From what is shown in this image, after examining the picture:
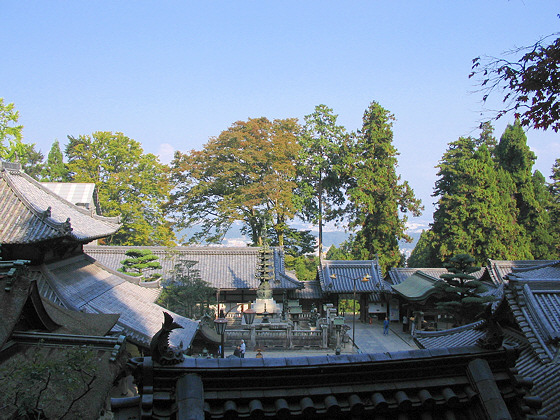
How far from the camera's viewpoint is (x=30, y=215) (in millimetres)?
13180

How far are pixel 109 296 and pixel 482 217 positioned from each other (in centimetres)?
2945

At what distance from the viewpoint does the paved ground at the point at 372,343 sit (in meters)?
24.2

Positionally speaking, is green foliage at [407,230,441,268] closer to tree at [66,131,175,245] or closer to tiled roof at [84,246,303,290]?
tiled roof at [84,246,303,290]

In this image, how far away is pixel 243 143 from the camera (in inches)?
1585

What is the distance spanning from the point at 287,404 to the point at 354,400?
70 centimetres

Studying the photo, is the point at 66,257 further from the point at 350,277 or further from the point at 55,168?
the point at 55,168

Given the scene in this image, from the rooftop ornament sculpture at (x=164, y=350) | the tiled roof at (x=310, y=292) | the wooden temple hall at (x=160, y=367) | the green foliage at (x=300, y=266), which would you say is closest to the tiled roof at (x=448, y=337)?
the wooden temple hall at (x=160, y=367)

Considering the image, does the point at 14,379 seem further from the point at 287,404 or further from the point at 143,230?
the point at 143,230

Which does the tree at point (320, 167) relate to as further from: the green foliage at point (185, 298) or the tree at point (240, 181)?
the green foliage at point (185, 298)

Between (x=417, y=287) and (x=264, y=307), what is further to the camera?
(x=417, y=287)

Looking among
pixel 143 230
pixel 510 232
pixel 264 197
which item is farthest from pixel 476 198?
pixel 143 230

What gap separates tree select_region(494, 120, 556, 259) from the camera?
129ft

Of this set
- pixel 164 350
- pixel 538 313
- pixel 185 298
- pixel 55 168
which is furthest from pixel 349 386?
pixel 55 168

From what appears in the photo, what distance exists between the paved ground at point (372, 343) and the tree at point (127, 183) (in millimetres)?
17964
